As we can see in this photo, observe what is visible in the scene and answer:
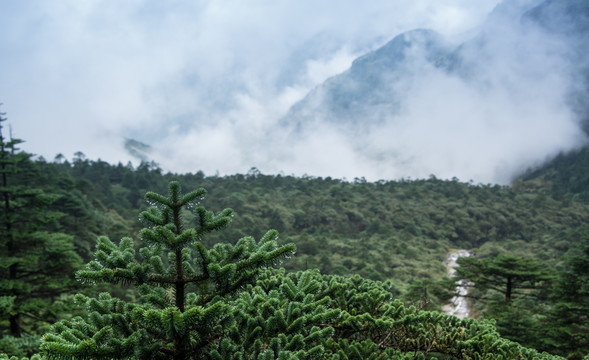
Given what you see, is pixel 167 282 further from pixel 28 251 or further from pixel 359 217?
pixel 359 217

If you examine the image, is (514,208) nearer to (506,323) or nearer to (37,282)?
(506,323)

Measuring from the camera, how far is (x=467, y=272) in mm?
15281

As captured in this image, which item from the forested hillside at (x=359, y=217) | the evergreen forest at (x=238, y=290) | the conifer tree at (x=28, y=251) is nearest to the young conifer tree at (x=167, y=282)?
the evergreen forest at (x=238, y=290)

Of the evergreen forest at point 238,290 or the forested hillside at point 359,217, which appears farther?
the forested hillside at point 359,217

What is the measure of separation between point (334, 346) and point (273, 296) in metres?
1.30

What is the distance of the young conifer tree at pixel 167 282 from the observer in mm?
2260

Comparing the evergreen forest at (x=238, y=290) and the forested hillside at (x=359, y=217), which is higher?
the forested hillside at (x=359, y=217)

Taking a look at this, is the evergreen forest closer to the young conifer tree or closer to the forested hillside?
the young conifer tree

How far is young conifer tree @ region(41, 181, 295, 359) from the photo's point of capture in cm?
226

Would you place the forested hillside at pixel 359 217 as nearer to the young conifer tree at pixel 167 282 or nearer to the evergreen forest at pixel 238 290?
the evergreen forest at pixel 238 290

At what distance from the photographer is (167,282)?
274 centimetres

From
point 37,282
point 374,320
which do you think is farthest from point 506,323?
point 37,282

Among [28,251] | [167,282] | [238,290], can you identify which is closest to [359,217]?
[28,251]

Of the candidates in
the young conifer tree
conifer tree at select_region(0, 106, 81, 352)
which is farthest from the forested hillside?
the young conifer tree
